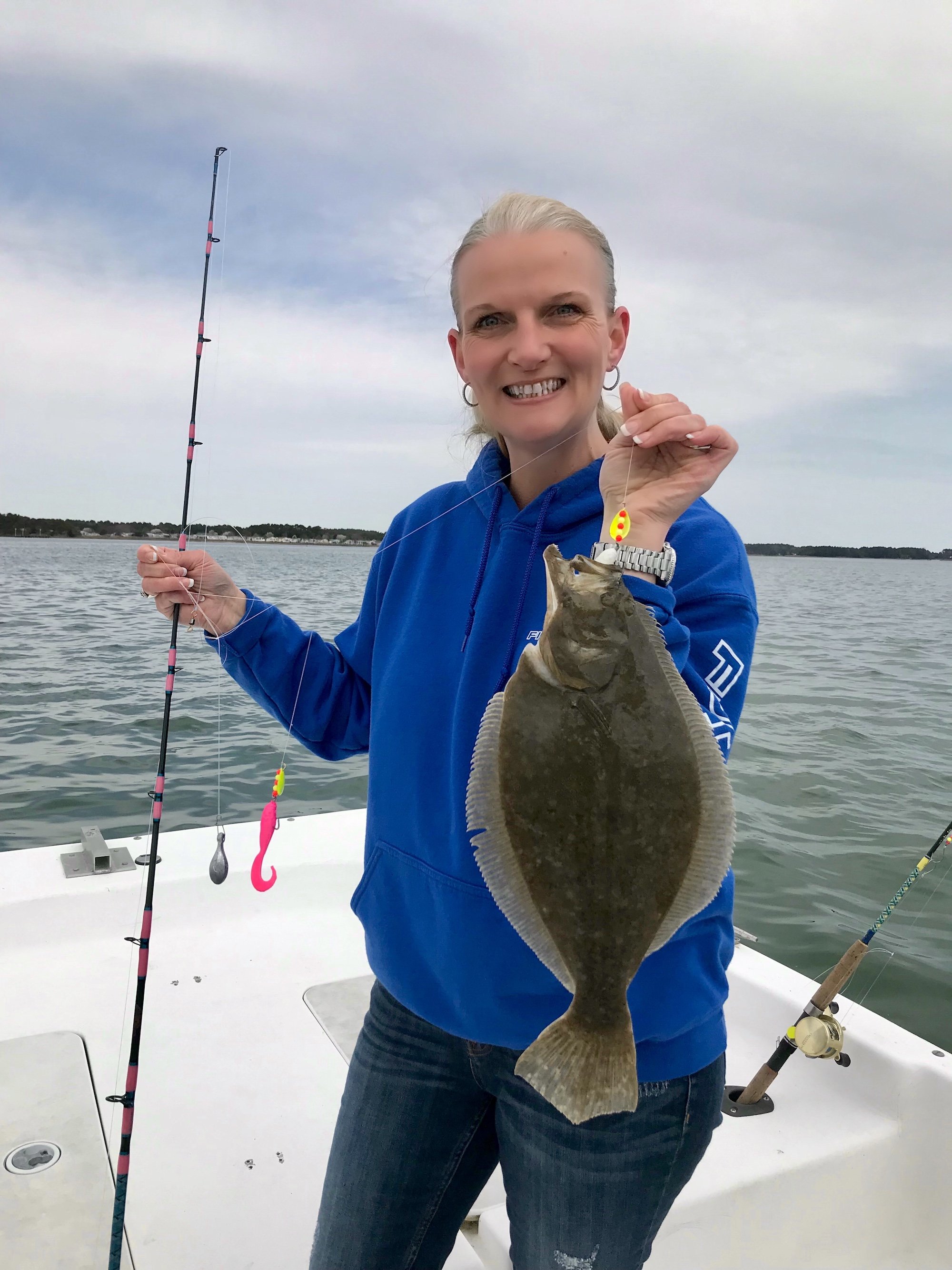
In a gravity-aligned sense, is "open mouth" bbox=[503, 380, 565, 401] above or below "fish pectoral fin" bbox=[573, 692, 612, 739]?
above

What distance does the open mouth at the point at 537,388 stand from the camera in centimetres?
162

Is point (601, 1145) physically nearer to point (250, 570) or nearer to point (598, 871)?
point (598, 871)

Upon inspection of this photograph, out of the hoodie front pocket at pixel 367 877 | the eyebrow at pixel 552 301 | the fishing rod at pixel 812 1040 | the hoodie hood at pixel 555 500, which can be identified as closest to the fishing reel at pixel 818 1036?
the fishing rod at pixel 812 1040

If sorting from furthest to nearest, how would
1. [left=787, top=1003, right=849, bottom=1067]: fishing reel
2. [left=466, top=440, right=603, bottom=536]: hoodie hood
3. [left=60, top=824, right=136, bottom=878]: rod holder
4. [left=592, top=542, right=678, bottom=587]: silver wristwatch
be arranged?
[left=60, top=824, right=136, bottom=878]: rod holder
[left=787, top=1003, right=849, bottom=1067]: fishing reel
[left=466, top=440, right=603, bottom=536]: hoodie hood
[left=592, top=542, right=678, bottom=587]: silver wristwatch

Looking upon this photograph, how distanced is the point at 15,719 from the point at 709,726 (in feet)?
34.8

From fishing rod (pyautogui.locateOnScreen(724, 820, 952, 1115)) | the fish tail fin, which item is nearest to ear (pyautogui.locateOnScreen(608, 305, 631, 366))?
the fish tail fin

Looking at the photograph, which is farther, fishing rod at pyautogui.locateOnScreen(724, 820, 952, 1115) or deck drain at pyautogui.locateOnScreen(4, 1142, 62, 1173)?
fishing rod at pyautogui.locateOnScreen(724, 820, 952, 1115)

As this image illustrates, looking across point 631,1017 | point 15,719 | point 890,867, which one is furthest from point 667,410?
point 15,719

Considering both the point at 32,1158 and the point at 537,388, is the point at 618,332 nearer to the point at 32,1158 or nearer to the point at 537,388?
the point at 537,388

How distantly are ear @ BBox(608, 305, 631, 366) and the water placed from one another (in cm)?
180

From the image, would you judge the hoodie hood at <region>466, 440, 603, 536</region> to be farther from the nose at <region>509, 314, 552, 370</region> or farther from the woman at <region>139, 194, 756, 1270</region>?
the nose at <region>509, 314, 552, 370</region>

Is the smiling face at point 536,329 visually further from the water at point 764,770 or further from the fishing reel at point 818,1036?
the fishing reel at point 818,1036

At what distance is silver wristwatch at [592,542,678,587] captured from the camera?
1331mm

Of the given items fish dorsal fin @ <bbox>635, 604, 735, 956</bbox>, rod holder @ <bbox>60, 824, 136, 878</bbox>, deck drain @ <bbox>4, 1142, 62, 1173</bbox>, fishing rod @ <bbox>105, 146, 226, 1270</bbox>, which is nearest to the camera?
fish dorsal fin @ <bbox>635, 604, 735, 956</bbox>
